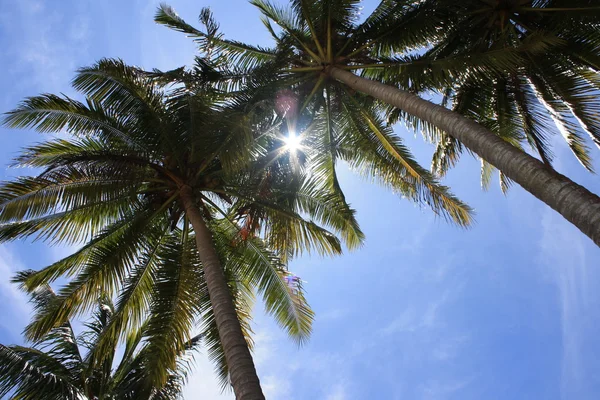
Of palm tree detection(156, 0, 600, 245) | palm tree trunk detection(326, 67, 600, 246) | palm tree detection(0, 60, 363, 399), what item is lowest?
palm tree trunk detection(326, 67, 600, 246)

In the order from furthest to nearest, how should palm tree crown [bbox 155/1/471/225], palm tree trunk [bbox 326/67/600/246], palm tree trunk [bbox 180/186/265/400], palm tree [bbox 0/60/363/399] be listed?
palm tree crown [bbox 155/1/471/225] < palm tree [bbox 0/60/363/399] < palm tree trunk [bbox 180/186/265/400] < palm tree trunk [bbox 326/67/600/246]

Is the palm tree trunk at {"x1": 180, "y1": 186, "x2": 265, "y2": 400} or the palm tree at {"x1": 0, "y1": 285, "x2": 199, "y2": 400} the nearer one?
the palm tree trunk at {"x1": 180, "y1": 186, "x2": 265, "y2": 400}

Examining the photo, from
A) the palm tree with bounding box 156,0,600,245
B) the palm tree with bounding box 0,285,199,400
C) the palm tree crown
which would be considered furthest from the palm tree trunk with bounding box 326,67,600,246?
the palm tree with bounding box 0,285,199,400

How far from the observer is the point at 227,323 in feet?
23.3

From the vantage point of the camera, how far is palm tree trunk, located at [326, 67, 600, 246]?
15.3ft

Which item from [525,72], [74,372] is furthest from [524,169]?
[74,372]

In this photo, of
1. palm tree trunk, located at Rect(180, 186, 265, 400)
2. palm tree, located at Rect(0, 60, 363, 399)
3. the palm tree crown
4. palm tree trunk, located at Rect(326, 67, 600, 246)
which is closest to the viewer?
palm tree trunk, located at Rect(326, 67, 600, 246)

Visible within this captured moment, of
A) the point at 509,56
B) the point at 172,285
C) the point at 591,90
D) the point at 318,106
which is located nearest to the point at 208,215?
the point at 172,285

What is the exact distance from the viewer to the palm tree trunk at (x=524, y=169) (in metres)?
4.65

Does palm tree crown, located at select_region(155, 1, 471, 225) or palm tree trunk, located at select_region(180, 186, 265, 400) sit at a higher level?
palm tree crown, located at select_region(155, 1, 471, 225)

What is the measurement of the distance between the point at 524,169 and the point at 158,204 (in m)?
7.29

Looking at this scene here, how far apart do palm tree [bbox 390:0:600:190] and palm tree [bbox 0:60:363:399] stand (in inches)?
157

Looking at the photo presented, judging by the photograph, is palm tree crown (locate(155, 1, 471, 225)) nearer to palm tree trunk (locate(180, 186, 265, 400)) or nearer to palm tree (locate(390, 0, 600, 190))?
palm tree (locate(390, 0, 600, 190))

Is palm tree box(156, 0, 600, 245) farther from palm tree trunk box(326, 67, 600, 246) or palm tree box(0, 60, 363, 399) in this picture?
palm tree box(0, 60, 363, 399)
